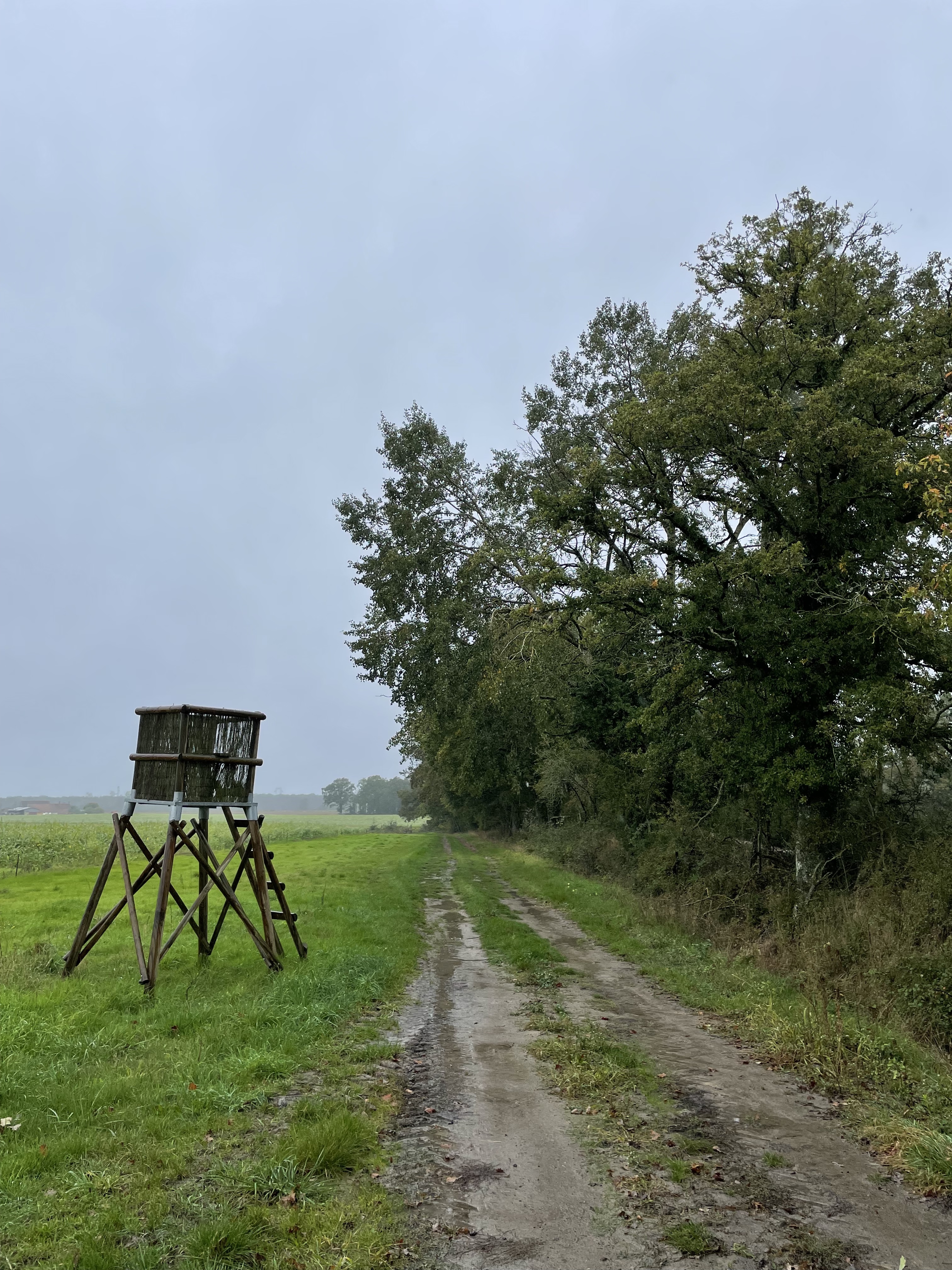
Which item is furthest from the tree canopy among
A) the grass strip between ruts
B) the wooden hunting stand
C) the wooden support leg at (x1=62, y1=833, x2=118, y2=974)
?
the wooden support leg at (x1=62, y1=833, x2=118, y2=974)

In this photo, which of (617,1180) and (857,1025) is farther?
(857,1025)

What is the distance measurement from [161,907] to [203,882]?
4.64 feet

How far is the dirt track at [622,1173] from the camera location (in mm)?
4395

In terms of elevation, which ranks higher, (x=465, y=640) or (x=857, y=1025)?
(x=465, y=640)

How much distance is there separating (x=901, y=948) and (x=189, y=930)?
13831mm

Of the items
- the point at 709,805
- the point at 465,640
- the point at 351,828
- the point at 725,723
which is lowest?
the point at 351,828

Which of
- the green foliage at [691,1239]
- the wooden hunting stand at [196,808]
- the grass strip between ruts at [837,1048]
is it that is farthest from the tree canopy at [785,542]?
the wooden hunting stand at [196,808]

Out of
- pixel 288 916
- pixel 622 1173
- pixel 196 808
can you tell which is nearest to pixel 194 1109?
pixel 622 1173

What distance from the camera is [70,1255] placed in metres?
4.08

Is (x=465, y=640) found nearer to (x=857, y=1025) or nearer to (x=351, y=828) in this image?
(x=857, y=1025)

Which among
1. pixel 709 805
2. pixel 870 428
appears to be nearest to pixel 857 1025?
pixel 870 428

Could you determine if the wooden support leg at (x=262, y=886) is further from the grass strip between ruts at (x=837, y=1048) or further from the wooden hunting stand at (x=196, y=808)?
the grass strip between ruts at (x=837, y=1048)

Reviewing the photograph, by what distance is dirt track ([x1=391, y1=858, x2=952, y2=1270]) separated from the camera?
14.4 feet

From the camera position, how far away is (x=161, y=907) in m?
10.5
